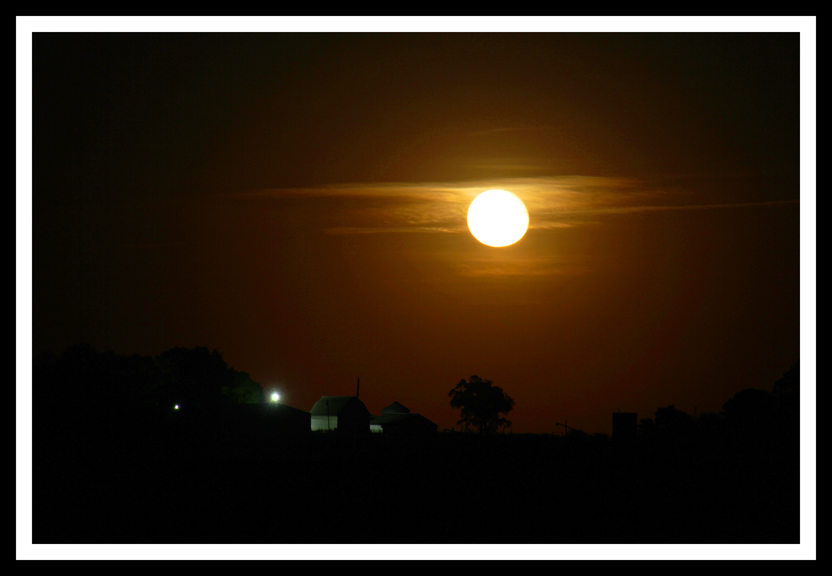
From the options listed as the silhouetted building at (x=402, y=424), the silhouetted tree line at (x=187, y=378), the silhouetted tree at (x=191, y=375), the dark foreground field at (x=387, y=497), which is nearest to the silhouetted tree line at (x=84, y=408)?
the dark foreground field at (x=387, y=497)

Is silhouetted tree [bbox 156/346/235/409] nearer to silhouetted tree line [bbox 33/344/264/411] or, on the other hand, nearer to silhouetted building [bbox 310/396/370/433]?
silhouetted tree line [bbox 33/344/264/411]

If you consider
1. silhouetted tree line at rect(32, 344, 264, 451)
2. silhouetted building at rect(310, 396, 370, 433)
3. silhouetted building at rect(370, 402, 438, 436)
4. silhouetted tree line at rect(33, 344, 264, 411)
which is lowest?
silhouetted building at rect(370, 402, 438, 436)

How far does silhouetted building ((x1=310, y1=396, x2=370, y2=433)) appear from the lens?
96688 mm

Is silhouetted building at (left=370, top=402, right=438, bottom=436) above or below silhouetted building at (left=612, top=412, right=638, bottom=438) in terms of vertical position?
below

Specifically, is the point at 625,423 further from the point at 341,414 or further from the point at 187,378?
the point at 187,378

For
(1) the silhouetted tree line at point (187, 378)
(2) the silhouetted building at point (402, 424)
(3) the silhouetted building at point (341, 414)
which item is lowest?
(2) the silhouetted building at point (402, 424)

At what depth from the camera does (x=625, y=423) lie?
63.7 m

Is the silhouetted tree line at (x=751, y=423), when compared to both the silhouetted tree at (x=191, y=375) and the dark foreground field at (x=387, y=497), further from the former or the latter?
the silhouetted tree at (x=191, y=375)

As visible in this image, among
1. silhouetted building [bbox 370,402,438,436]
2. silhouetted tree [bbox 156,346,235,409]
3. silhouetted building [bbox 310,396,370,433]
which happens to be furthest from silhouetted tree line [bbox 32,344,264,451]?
silhouetted tree [bbox 156,346,235,409]

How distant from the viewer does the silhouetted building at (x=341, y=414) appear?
96.7 m

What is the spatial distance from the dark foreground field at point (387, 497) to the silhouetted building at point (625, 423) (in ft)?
67.7

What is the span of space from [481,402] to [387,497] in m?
100

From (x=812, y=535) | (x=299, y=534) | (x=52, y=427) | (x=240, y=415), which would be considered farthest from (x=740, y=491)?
(x=240, y=415)

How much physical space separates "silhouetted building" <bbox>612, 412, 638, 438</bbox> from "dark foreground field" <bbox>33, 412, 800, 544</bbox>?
20.6 metres
